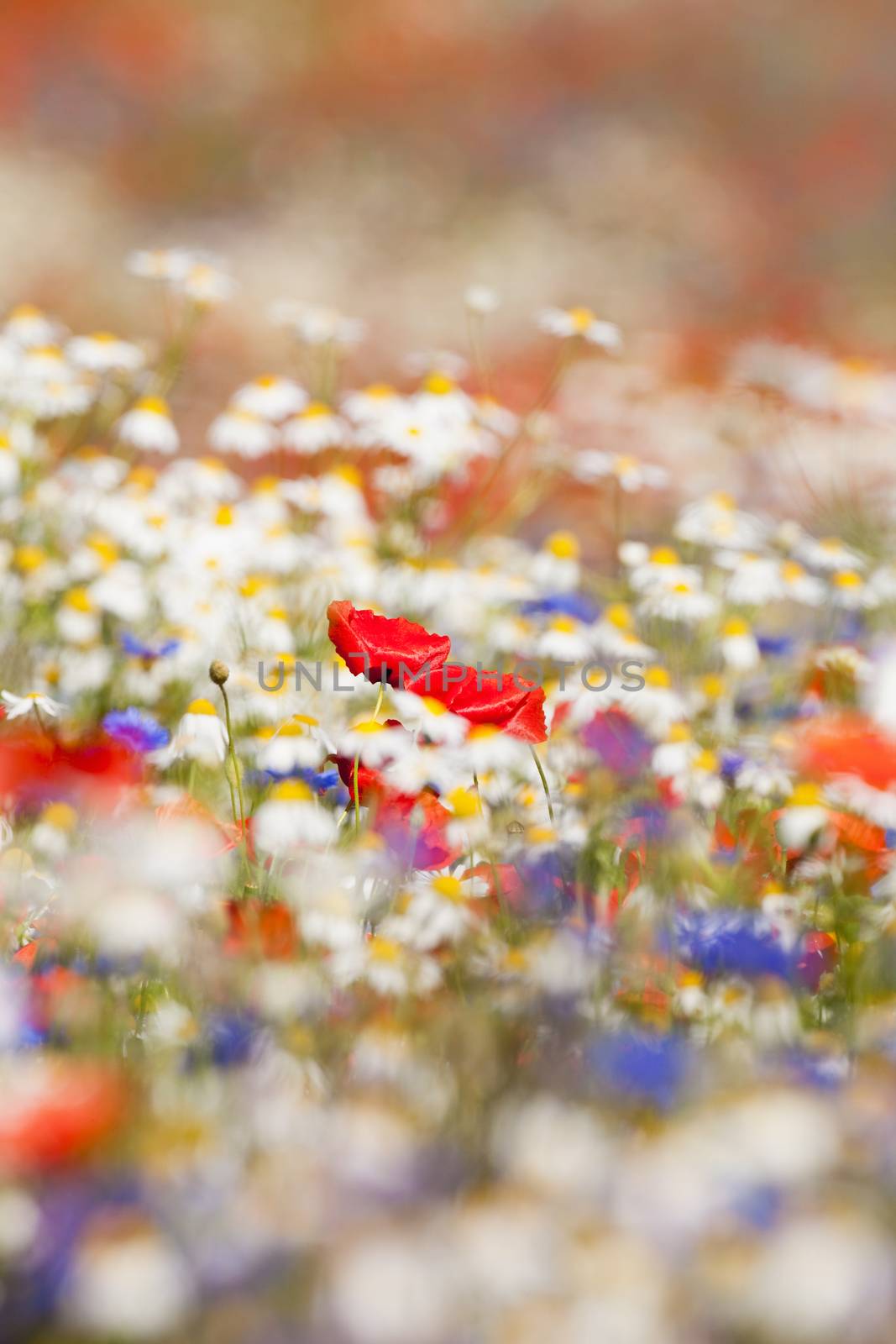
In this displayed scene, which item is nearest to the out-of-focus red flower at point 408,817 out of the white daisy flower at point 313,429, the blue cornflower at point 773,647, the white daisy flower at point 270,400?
the blue cornflower at point 773,647

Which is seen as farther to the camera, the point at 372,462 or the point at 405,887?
the point at 372,462

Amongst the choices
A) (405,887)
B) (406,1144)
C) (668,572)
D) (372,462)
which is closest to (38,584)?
(668,572)

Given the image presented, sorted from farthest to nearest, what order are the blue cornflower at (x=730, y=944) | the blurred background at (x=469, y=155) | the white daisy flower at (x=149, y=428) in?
the blurred background at (x=469, y=155) < the white daisy flower at (x=149, y=428) < the blue cornflower at (x=730, y=944)

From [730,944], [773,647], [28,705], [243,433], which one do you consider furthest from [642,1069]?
[243,433]

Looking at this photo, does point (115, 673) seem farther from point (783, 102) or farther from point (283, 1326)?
point (783, 102)

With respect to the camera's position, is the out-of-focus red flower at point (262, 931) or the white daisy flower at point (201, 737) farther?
the white daisy flower at point (201, 737)

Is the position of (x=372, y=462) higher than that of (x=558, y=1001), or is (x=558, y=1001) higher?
(x=558, y=1001)

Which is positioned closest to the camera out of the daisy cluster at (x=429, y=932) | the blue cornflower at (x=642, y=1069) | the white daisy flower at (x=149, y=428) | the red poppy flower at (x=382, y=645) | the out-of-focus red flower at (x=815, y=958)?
the daisy cluster at (x=429, y=932)

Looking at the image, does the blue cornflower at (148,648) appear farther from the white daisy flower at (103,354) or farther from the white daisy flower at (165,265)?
the white daisy flower at (165,265)
